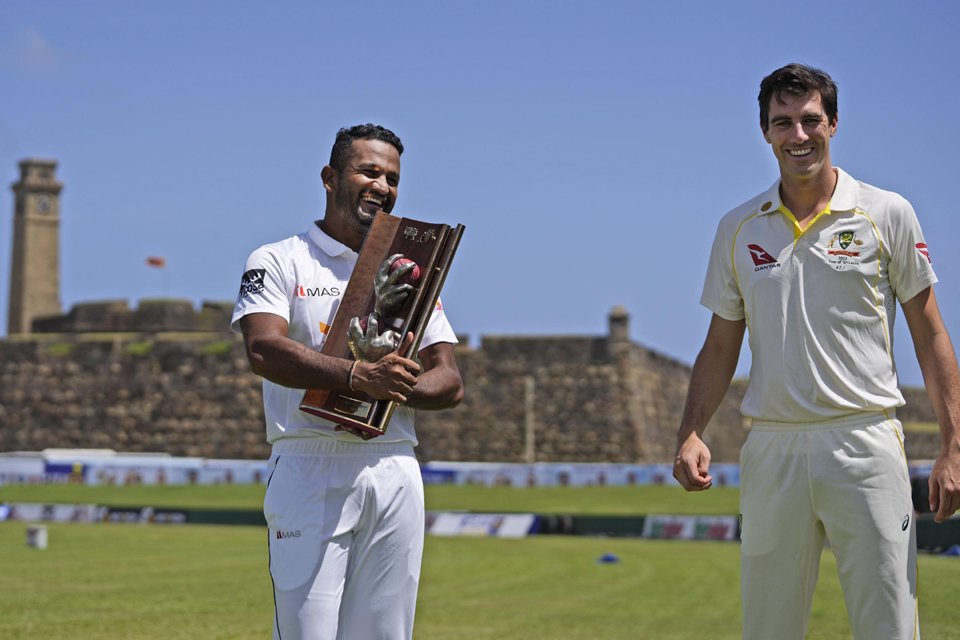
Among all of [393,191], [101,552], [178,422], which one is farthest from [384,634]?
[178,422]

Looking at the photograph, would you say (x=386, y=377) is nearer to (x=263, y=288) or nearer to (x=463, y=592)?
(x=263, y=288)

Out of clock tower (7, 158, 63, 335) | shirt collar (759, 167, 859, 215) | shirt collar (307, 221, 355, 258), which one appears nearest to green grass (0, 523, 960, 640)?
shirt collar (759, 167, 859, 215)

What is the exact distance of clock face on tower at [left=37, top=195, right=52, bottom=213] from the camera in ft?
198

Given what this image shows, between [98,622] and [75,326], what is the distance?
43963 mm

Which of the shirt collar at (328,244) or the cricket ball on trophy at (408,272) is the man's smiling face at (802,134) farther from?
the shirt collar at (328,244)

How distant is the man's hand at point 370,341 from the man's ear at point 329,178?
622mm

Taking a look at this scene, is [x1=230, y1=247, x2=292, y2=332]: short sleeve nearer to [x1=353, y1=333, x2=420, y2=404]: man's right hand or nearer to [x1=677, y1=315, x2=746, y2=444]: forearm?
[x1=353, y1=333, x2=420, y2=404]: man's right hand

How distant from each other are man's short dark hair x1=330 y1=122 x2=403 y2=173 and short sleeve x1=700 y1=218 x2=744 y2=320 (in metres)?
1.19

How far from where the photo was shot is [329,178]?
18.3 feet

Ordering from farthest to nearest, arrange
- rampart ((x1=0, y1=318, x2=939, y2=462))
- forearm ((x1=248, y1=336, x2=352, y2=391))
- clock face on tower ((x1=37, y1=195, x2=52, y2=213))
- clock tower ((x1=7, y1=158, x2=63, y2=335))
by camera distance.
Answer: clock face on tower ((x1=37, y1=195, x2=52, y2=213))
clock tower ((x1=7, y1=158, x2=63, y2=335))
rampart ((x1=0, y1=318, x2=939, y2=462))
forearm ((x1=248, y1=336, x2=352, y2=391))

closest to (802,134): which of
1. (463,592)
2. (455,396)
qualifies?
(455,396)

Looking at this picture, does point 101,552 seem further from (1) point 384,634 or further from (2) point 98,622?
(1) point 384,634

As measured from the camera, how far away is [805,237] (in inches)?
201

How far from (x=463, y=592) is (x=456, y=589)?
353mm
